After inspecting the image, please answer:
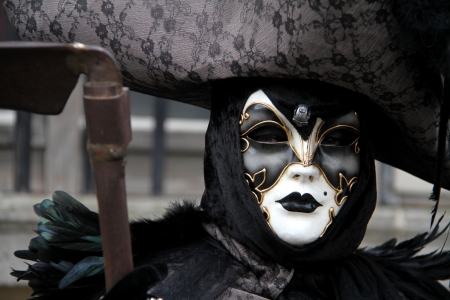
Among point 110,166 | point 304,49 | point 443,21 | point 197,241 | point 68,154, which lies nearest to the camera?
point 110,166

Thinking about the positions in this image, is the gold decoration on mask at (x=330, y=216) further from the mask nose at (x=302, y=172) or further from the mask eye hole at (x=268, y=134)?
the mask eye hole at (x=268, y=134)

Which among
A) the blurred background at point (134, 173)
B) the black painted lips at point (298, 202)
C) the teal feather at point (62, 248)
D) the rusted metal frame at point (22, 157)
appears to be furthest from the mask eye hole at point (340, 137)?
the rusted metal frame at point (22, 157)

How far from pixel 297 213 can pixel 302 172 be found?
0.10 metres

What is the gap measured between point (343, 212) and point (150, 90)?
22.3 inches

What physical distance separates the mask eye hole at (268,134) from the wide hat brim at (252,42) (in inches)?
5.7

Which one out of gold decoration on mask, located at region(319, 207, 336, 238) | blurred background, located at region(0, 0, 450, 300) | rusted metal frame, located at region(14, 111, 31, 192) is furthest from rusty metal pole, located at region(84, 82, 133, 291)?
rusted metal frame, located at region(14, 111, 31, 192)

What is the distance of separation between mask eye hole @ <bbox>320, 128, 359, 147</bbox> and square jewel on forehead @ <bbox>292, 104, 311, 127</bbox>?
0.09 meters

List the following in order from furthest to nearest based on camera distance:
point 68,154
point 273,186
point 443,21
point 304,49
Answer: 1. point 68,154
2. point 273,186
3. point 304,49
4. point 443,21

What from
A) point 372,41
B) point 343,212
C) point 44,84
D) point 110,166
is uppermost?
point 372,41

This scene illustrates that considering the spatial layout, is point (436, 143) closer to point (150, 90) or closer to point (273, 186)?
point (273, 186)

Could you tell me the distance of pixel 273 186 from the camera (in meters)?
1.81

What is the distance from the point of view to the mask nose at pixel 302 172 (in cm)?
178

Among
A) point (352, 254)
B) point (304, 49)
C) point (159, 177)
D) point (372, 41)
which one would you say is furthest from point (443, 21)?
point (159, 177)

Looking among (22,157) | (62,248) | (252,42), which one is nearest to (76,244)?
(62,248)
